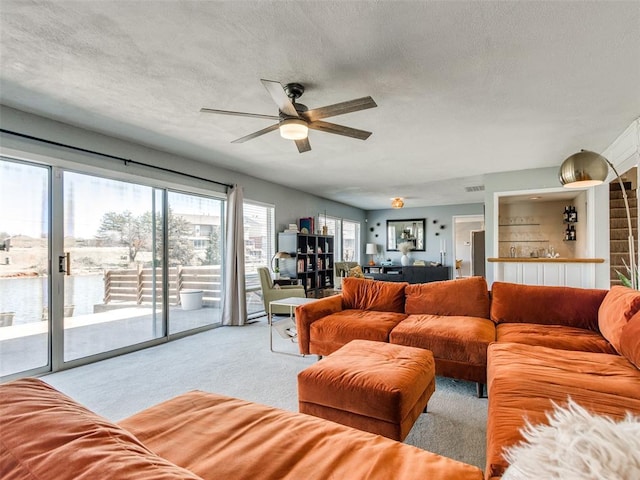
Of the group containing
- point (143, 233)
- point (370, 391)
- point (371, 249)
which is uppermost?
point (143, 233)

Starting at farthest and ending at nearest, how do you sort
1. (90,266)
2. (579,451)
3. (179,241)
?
1. (179,241)
2. (90,266)
3. (579,451)

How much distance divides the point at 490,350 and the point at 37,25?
136 inches

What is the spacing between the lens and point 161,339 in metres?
4.32

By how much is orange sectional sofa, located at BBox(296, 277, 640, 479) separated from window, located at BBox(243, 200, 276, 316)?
2.45 meters

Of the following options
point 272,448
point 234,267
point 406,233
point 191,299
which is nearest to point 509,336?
point 272,448

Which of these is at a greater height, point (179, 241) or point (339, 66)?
point (339, 66)

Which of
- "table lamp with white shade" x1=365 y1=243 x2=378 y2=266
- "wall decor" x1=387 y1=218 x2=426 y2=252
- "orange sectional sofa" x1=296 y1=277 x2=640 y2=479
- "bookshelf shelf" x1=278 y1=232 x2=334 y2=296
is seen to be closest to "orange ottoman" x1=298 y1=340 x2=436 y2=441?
"orange sectional sofa" x1=296 y1=277 x2=640 y2=479

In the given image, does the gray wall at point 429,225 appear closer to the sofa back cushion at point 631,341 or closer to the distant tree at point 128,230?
the distant tree at point 128,230

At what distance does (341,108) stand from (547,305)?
2531 millimetres

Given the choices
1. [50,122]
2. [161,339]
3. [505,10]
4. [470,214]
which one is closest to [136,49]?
[50,122]

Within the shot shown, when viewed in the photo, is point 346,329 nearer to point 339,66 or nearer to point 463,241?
point 339,66

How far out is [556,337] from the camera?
8.52 feet

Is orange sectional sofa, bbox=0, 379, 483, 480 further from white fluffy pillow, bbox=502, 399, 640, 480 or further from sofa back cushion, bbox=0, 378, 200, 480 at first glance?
white fluffy pillow, bbox=502, 399, 640, 480

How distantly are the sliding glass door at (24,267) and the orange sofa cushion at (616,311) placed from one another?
4.77 meters
